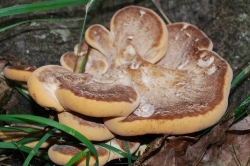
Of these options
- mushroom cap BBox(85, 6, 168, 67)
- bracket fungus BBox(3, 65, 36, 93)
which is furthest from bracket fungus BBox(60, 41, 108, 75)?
bracket fungus BBox(3, 65, 36, 93)

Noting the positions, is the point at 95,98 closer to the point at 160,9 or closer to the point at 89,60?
the point at 89,60

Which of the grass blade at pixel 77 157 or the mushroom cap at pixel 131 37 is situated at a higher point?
the mushroom cap at pixel 131 37

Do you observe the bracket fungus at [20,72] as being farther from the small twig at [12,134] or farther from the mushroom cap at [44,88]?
the small twig at [12,134]

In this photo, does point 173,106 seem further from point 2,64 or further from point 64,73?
point 2,64

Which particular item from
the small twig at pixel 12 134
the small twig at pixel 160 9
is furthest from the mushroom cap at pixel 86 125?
the small twig at pixel 160 9

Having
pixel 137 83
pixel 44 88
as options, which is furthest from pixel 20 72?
pixel 137 83

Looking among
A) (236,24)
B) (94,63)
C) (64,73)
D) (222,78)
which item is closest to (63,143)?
(64,73)
